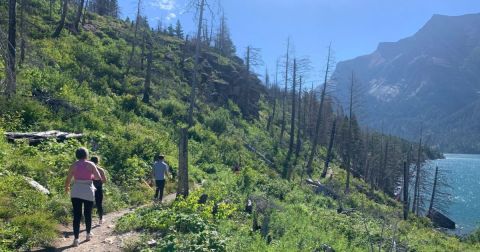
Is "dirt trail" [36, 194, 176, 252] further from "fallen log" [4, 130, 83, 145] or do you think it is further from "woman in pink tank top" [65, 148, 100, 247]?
"fallen log" [4, 130, 83, 145]

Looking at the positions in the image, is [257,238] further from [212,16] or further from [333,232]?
[212,16]

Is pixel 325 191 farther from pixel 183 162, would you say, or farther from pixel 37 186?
pixel 37 186

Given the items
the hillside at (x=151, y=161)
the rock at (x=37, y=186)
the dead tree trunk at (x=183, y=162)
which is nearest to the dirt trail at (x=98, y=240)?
the hillside at (x=151, y=161)

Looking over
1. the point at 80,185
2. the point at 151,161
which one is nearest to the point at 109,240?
the point at 80,185

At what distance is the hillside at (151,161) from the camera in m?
8.73

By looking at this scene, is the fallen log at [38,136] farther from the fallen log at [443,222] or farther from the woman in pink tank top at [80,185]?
the fallen log at [443,222]

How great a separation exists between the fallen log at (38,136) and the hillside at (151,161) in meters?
0.27

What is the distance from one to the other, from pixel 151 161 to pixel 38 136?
453cm

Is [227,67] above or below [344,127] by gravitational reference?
above

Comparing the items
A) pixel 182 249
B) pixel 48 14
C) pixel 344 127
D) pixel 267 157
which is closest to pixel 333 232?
pixel 182 249

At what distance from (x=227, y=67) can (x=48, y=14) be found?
22224mm

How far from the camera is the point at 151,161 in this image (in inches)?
666

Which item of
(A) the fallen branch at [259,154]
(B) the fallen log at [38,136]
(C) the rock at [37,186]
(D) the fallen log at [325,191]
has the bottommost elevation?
(D) the fallen log at [325,191]

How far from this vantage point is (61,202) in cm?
954
